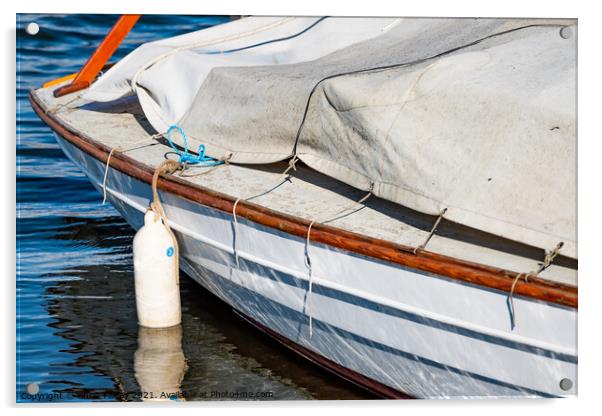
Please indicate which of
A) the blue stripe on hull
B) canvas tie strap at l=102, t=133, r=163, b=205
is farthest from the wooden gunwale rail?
the blue stripe on hull

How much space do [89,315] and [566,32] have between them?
2812 mm

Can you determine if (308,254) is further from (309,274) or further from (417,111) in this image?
(417,111)

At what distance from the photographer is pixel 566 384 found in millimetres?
3660

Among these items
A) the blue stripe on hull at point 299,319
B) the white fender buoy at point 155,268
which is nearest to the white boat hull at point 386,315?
the blue stripe on hull at point 299,319

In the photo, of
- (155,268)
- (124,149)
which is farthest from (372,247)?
(124,149)

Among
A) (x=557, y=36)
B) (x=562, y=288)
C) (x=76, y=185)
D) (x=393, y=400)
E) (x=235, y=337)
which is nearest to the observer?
(x=562, y=288)

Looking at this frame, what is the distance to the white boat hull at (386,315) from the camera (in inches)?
141

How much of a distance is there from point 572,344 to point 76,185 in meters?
4.29

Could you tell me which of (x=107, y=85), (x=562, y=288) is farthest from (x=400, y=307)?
(x=107, y=85)

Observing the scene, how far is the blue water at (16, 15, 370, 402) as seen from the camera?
4578 mm

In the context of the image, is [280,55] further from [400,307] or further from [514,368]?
[514,368]

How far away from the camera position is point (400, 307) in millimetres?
3838

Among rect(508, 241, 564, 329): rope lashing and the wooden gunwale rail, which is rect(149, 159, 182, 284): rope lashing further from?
rect(508, 241, 564, 329): rope lashing

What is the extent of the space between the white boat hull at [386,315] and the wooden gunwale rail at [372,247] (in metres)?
0.04
